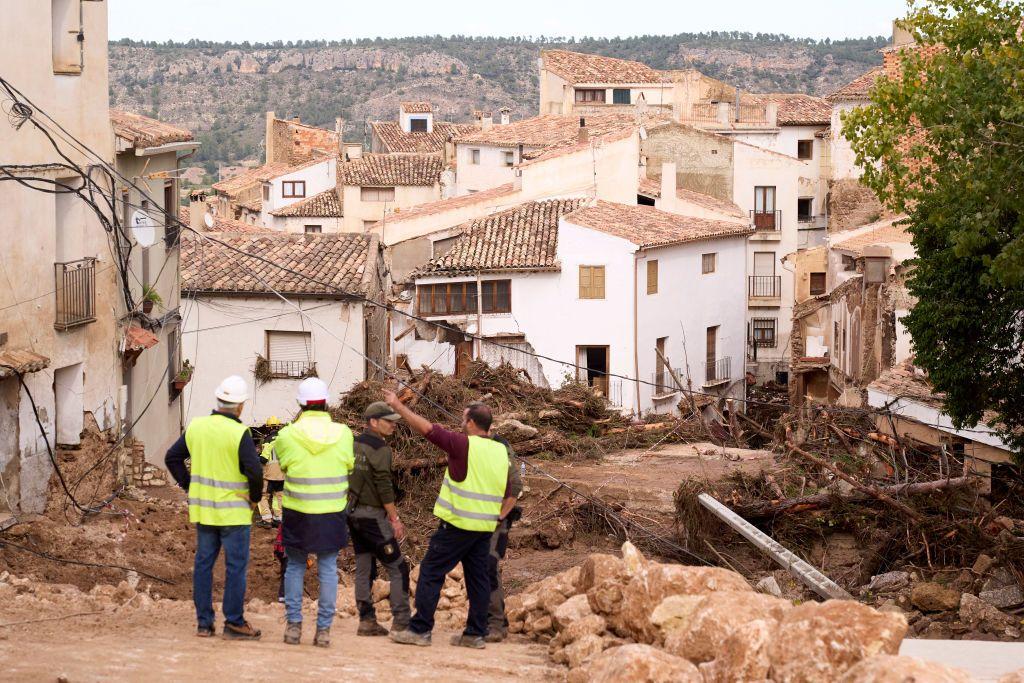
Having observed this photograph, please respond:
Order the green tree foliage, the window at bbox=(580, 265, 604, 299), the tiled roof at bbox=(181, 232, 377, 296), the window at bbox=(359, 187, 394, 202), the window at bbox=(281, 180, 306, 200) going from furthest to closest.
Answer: the window at bbox=(281, 180, 306, 200)
the window at bbox=(359, 187, 394, 202)
the window at bbox=(580, 265, 604, 299)
the tiled roof at bbox=(181, 232, 377, 296)
the green tree foliage

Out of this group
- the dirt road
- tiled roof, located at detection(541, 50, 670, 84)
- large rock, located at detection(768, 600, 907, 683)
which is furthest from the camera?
tiled roof, located at detection(541, 50, 670, 84)

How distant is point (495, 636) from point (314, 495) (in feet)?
7.29

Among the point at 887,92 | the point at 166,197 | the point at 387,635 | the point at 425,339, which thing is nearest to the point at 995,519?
the point at 887,92

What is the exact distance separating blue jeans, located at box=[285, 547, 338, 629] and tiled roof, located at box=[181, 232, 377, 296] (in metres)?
21.6

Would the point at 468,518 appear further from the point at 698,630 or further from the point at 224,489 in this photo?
the point at 698,630

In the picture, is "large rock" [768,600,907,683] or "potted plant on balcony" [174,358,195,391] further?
"potted plant on balcony" [174,358,195,391]

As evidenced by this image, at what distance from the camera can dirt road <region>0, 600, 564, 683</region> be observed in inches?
338

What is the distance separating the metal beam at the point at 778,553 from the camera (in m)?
14.6

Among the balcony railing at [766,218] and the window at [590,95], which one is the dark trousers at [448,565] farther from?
the window at [590,95]

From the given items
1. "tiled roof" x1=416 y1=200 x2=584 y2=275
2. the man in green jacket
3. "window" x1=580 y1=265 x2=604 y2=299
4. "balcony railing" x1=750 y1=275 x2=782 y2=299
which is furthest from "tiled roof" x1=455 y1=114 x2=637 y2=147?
the man in green jacket

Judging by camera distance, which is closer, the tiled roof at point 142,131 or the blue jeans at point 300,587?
the blue jeans at point 300,587

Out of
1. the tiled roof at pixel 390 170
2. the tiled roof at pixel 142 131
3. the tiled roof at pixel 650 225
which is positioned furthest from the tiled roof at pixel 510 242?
the tiled roof at pixel 390 170

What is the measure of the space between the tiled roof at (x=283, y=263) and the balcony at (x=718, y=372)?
1415 centimetres

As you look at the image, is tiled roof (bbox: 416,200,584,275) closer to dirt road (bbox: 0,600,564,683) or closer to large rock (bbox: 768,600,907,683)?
dirt road (bbox: 0,600,564,683)
